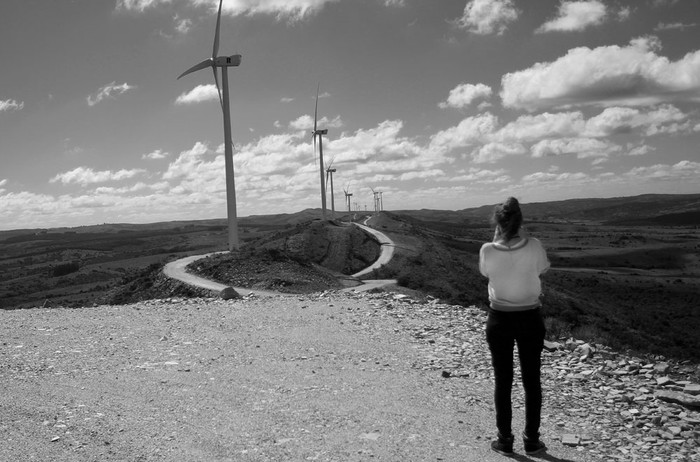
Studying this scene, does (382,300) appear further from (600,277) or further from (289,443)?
(600,277)

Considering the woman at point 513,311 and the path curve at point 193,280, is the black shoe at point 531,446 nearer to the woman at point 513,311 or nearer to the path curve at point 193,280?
the woman at point 513,311

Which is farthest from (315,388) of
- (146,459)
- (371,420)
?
(146,459)

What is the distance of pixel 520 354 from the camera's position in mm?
Answer: 7234

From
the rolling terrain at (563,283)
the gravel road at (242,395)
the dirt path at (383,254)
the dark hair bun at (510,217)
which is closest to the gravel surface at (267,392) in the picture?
the gravel road at (242,395)

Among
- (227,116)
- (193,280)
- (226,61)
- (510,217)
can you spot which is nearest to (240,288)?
(193,280)

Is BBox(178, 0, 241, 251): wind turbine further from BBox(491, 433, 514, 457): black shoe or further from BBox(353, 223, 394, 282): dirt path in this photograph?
BBox(491, 433, 514, 457): black shoe

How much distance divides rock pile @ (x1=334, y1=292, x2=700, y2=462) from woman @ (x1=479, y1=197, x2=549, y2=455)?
95 cm

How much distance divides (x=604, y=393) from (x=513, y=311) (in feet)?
12.2

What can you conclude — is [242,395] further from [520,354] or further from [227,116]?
[227,116]

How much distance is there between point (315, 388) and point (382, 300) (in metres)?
9.28

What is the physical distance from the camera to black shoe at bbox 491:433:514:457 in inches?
280

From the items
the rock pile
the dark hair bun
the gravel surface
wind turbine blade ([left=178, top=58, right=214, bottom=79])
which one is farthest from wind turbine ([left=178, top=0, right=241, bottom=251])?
the dark hair bun

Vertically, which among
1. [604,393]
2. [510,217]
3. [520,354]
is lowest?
[604,393]

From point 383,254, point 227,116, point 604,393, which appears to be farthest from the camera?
point 383,254
